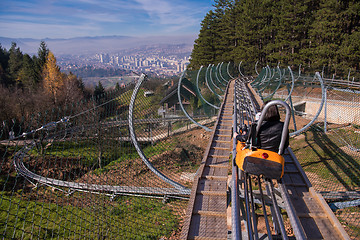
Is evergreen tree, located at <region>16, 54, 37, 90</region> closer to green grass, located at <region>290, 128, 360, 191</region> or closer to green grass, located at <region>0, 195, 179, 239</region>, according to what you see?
green grass, located at <region>0, 195, 179, 239</region>

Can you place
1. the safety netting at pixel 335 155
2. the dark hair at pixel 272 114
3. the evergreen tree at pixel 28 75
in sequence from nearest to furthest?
the dark hair at pixel 272 114, the safety netting at pixel 335 155, the evergreen tree at pixel 28 75

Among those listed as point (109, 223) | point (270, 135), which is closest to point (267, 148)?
point (270, 135)

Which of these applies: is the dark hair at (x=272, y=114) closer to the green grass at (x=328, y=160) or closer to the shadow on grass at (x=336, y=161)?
the green grass at (x=328, y=160)

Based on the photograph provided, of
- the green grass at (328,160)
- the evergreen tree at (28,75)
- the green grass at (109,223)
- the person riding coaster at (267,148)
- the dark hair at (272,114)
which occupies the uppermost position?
the dark hair at (272,114)

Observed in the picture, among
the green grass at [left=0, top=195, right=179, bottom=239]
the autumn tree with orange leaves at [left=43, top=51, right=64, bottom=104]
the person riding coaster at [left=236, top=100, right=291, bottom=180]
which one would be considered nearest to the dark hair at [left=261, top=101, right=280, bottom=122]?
the person riding coaster at [left=236, top=100, right=291, bottom=180]

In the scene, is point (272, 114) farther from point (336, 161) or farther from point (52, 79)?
point (52, 79)

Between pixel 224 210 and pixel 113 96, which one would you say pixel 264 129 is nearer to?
pixel 224 210

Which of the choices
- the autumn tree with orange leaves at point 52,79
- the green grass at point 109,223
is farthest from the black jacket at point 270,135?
the autumn tree with orange leaves at point 52,79

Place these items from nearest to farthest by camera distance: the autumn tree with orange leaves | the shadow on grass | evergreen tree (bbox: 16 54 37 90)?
the shadow on grass < the autumn tree with orange leaves < evergreen tree (bbox: 16 54 37 90)
